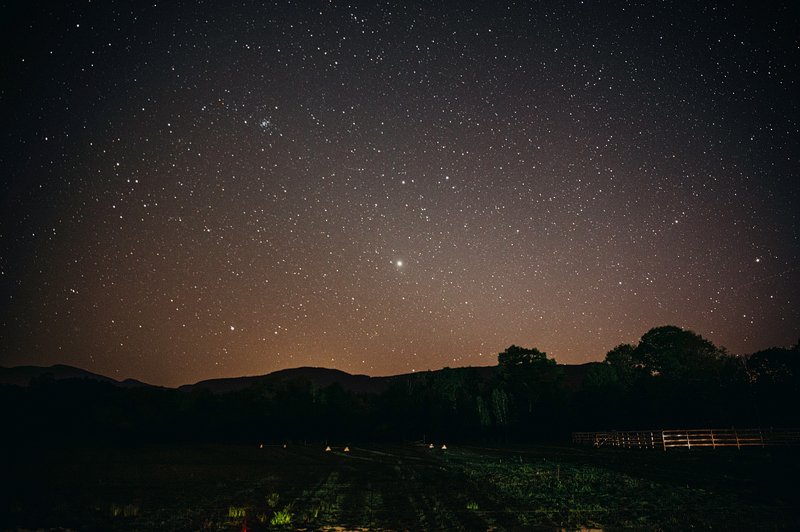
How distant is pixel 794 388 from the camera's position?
4606 cm

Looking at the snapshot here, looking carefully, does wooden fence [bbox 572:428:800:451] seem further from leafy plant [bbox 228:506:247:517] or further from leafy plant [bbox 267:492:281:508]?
leafy plant [bbox 228:506:247:517]

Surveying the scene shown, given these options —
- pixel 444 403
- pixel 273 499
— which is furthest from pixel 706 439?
pixel 444 403

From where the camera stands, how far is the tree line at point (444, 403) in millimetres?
52750

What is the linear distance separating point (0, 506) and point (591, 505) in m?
15.4

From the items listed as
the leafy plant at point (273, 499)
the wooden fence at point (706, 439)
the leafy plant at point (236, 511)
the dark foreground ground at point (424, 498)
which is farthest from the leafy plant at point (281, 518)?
the wooden fence at point (706, 439)

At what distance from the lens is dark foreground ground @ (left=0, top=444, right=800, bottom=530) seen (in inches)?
439

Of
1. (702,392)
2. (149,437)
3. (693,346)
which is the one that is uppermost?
(693,346)

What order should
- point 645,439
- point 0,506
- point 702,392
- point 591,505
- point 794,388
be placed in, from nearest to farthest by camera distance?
point 591,505 < point 0,506 < point 645,439 < point 794,388 < point 702,392

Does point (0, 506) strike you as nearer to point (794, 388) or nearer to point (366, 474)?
point (366, 474)

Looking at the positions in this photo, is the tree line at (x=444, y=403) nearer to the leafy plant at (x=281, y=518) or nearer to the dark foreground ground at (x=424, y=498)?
the dark foreground ground at (x=424, y=498)

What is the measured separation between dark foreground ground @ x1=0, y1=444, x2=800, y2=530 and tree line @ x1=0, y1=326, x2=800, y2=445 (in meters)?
33.0

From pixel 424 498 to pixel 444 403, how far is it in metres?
62.0

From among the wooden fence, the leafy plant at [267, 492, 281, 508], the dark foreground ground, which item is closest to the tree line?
the wooden fence

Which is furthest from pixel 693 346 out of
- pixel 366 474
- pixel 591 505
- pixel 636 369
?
pixel 591 505
